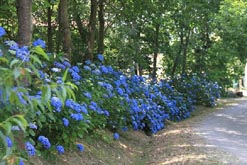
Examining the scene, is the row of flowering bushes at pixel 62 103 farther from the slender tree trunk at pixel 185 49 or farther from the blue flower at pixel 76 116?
the slender tree trunk at pixel 185 49

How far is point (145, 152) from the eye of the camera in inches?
371

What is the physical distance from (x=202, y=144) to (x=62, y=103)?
7776mm

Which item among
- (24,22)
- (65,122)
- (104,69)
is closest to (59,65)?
(65,122)

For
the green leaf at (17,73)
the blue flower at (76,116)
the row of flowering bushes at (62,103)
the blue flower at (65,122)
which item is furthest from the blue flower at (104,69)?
the green leaf at (17,73)

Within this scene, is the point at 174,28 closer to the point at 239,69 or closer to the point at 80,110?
the point at 239,69

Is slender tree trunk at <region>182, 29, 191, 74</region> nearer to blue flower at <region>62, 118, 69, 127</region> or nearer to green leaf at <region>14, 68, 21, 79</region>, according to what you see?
blue flower at <region>62, 118, 69, 127</region>

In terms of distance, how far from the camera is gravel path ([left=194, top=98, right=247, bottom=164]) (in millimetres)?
8553

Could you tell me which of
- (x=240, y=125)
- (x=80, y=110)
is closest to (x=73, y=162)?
(x=80, y=110)

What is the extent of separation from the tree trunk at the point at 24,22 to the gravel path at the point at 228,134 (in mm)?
4295

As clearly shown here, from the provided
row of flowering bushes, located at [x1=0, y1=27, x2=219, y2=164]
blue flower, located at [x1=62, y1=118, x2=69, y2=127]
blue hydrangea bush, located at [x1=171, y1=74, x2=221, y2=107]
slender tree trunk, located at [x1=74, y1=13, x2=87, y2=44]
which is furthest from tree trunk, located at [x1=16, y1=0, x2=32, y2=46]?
blue hydrangea bush, located at [x1=171, y1=74, x2=221, y2=107]

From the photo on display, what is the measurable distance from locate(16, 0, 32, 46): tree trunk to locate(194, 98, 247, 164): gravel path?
4.29 meters

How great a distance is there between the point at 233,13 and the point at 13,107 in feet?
48.8

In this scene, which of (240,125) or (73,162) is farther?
(240,125)

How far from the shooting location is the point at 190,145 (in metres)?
9.19
